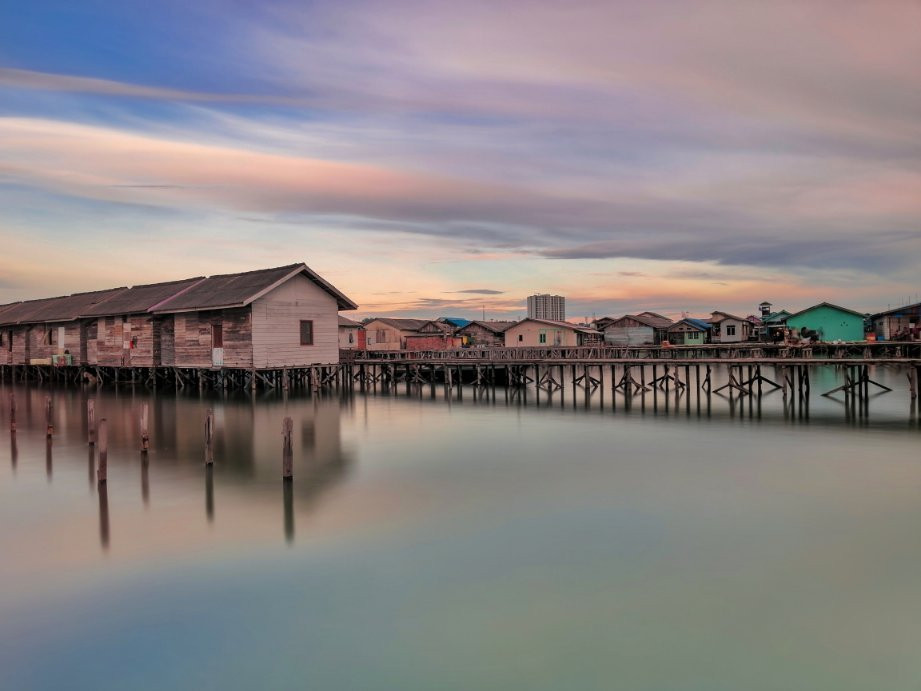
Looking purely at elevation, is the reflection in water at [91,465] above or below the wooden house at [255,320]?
below

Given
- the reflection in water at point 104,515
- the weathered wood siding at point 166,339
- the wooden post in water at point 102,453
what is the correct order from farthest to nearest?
the weathered wood siding at point 166,339 < the wooden post in water at point 102,453 < the reflection in water at point 104,515

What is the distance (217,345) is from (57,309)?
21773 millimetres

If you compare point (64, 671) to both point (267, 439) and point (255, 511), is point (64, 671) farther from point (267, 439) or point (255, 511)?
point (267, 439)

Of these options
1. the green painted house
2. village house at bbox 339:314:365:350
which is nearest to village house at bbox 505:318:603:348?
village house at bbox 339:314:365:350

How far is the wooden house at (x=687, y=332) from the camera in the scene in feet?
234

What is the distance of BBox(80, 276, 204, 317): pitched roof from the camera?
42.1 m

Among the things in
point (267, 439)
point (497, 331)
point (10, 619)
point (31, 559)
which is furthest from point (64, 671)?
point (497, 331)

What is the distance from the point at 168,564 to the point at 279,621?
9.94 feet

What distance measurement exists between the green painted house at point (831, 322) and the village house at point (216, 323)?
41.7 meters

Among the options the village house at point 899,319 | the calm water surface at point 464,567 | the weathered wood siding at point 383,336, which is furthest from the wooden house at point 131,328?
the village house at point 899,319

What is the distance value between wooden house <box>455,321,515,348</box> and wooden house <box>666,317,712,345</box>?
1718 cm

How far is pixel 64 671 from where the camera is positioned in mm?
7703

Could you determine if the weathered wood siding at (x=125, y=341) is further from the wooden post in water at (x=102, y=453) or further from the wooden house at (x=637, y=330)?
the wooden house at (x=637, y=330)

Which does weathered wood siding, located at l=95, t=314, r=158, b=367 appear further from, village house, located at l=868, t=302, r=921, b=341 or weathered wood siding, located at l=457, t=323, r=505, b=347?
village house, located at l=868, t=302, r=921, b=341
